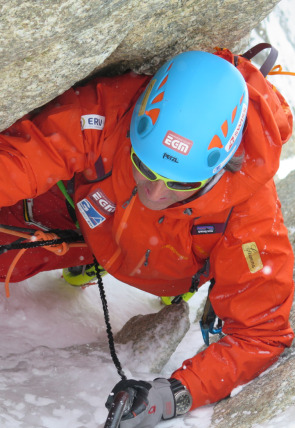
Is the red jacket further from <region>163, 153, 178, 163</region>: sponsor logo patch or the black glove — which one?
<region>163, 153, 178, 163</region>: sponsor logo patch

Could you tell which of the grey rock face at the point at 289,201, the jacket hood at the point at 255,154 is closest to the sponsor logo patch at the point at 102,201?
the jacket hood at the point at 255,154

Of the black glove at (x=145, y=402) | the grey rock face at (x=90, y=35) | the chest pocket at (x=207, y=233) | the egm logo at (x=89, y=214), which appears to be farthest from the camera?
the egm logo at (x=89, y=214)

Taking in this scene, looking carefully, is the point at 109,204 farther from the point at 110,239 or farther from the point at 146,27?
the point at 146,27

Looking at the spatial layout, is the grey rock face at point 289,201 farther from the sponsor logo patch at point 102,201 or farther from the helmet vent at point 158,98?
the helmet vent at point 158,98

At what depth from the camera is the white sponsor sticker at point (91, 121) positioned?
2.83m

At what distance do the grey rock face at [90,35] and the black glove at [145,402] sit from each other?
1.48 meters

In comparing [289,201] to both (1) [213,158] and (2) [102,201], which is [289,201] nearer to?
(2) [102,201]

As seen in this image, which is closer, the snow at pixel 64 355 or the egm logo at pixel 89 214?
the snow at pixel 64 355

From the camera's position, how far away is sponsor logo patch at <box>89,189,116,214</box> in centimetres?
318

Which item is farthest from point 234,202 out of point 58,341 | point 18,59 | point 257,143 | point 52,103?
point 58,341

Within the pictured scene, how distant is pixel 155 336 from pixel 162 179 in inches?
53.7

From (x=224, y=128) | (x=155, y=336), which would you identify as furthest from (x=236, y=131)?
(x=155, y=336)

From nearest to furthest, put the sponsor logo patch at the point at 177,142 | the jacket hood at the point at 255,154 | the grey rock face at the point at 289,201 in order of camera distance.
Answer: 1. the sponsor logo patch at the point at 177,142
2. the jacket hood at the point at 255,154
3. the grey rock face at the point at 289,201

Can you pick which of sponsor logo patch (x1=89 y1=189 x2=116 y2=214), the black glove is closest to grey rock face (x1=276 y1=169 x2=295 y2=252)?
sponsor logo patch (x1=89 y1=189 x2=116 y2=214)
